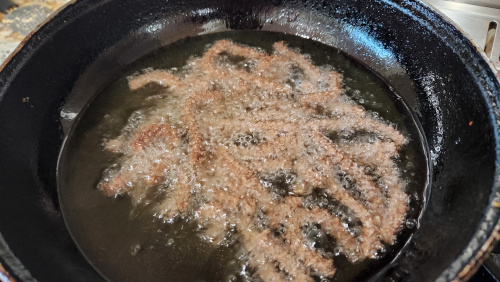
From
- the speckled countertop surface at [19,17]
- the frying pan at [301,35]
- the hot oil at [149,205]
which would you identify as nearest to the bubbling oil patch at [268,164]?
the hot oil at [149,205]

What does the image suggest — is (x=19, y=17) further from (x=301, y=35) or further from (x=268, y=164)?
(x=268, y=164)

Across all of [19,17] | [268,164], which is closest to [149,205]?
[268,164]

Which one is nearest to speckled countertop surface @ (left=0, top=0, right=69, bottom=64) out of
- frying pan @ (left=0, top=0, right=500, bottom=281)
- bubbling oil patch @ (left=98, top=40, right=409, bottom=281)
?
frying pan @ (left=0, top=0, right=500, bottom=281)

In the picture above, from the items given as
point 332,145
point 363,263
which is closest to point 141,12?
point 332,145

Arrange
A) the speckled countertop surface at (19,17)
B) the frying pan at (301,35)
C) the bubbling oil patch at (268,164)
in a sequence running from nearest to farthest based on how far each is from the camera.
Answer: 1. the frying pan at (301,35)
2. the bubbling oil patch at (268,164)
3. the speckled countertop surface at (19,17)

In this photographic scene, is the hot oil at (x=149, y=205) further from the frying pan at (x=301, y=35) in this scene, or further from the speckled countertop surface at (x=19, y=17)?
the speckled countertop surface at (x=19, y=17)

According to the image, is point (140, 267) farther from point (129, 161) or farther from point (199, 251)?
point (129, 161)

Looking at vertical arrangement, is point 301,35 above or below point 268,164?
above
